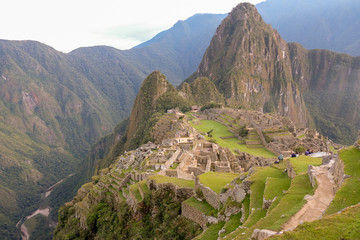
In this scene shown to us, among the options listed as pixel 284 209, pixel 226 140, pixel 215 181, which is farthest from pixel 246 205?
pixel 226 140

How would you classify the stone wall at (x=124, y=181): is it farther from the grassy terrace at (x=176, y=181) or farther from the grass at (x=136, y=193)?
the grassy terrace at (x=176, y=181)

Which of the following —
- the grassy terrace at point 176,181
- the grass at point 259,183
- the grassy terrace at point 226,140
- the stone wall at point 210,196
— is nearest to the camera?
the grass at point 259,183

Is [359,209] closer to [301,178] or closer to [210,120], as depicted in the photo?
[301,178]

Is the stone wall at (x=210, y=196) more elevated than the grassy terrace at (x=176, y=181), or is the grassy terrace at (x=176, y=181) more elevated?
the stone wall at (x=210, y=196)

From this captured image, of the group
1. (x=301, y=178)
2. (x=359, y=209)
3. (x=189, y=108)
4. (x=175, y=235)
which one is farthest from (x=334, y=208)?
(x=189, y=108)

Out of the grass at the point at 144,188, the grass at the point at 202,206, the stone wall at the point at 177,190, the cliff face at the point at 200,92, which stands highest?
the grass at the point at 202,206

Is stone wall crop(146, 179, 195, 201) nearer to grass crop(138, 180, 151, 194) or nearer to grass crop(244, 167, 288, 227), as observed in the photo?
grass crop(138, 180, 151, 194)

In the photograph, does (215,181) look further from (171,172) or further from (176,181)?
(171,172)

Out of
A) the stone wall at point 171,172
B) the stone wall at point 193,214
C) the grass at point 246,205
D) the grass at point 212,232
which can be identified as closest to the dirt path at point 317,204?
the grass at point 246,205
